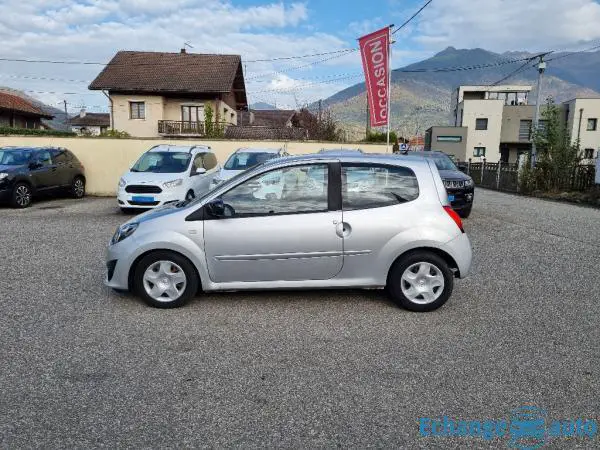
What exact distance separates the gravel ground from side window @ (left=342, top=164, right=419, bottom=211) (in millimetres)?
1142

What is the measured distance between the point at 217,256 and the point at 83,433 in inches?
88.7

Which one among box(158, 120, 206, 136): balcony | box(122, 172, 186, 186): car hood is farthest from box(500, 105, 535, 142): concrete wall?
box(122, 172, 186, 186): car hood

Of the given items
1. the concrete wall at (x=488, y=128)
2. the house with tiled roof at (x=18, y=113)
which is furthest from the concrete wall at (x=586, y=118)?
the house with tiled roof at (x=18, y=113)

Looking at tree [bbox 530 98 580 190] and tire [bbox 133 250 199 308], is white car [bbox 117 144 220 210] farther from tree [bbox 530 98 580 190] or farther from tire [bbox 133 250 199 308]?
tree [bbox 530 98 580 190]

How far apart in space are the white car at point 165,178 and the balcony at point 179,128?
21123mm

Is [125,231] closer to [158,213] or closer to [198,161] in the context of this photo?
[158,213]

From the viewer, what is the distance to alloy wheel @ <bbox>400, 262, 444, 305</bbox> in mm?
4867

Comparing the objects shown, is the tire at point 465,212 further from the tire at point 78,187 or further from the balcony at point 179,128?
the balcony at point 179,128

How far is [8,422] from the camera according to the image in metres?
2.91

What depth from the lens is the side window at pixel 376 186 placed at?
4.87m

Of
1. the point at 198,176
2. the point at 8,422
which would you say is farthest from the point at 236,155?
the point at 8,422

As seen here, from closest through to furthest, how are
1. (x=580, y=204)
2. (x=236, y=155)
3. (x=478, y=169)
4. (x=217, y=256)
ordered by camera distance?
(x=217, y=256) < (x=236, y=155) < (x=580, y=204) < (x=478, y=169)

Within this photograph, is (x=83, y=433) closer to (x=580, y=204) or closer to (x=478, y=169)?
(x=580, y=204)

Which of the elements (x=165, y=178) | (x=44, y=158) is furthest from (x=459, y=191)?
(x=44, y=158)
